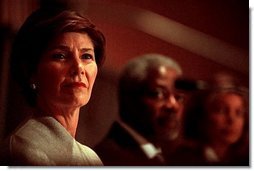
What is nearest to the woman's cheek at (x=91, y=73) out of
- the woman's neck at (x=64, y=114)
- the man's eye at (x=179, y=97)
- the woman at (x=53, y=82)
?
the woman at (x=53, y=82)

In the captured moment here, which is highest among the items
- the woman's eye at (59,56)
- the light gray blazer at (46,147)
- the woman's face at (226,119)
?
the woman's eye at (59,56)

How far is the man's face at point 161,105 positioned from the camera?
1486mm

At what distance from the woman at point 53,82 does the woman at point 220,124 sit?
381 millimetres

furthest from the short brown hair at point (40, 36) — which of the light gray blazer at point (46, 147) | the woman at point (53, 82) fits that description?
the light gray blazer at point (46, 147)

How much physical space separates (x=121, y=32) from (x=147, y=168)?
1.65 feet

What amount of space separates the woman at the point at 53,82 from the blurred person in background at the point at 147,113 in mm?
122

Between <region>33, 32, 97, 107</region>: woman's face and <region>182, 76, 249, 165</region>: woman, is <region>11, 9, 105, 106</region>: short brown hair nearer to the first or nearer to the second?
<region>33, 32, 97, 107</region>: woman's face

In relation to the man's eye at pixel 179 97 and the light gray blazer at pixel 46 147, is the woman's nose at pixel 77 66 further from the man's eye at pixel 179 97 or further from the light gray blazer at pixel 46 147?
the man's eye at pixel 179 97

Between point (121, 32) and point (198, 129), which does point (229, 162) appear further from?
point (121, 32)

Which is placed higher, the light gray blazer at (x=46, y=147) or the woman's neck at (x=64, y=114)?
the woman's neck at (x=64, y=114)

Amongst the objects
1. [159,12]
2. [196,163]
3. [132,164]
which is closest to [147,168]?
[132,164]

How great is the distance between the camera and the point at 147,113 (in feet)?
4.87

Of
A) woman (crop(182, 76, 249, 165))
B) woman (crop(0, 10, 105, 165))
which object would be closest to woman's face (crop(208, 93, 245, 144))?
woman (crop(182, 76, 249, 165))

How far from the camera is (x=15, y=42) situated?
4.83ft
